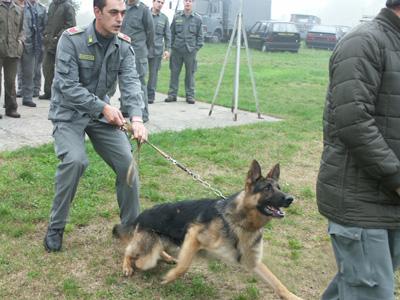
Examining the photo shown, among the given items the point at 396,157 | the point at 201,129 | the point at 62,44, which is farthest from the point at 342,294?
the point at 201,129

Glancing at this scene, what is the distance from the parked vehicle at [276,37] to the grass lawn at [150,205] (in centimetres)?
1960

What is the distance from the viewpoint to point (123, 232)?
181 inches

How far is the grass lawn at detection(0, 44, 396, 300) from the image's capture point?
4.14 m

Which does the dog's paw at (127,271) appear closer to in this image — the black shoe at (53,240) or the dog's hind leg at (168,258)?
the dog's hind leg at (168,258)

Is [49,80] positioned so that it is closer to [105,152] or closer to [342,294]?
[105,152]

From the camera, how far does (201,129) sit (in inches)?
365

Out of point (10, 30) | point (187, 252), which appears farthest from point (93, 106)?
point (10, 30)

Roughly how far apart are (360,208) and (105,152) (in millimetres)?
2505

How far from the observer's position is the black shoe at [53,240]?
4590mm

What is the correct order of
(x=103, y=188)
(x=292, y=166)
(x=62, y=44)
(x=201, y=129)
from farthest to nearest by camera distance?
(x=201, y=129) < (x=292, y=166) < (x=103, y=188) < (x=62, y=44)

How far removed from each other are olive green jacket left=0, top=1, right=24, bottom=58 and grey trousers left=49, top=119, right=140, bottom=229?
5.09 meters

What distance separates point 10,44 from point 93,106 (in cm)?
543

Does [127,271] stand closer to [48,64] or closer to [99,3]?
[99,3]

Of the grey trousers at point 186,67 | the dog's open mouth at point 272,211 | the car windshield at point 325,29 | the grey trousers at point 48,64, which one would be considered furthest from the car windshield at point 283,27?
the dog's open mouth at point 272,211
